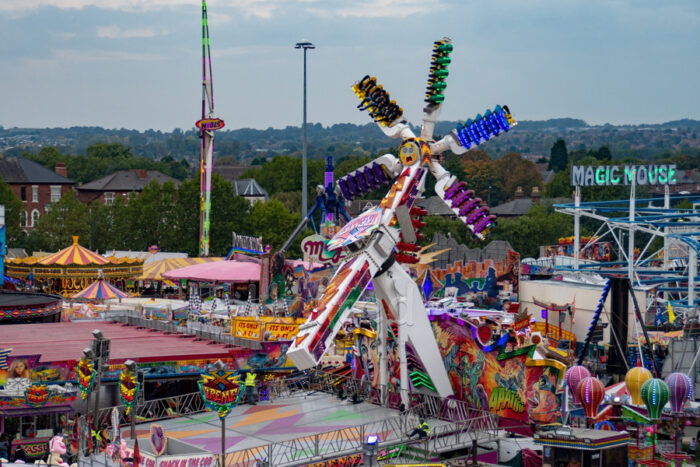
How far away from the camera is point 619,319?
3741 centimetres

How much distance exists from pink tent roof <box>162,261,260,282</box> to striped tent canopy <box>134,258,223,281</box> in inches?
88.8

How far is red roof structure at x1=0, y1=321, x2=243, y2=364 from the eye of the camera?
38000mm

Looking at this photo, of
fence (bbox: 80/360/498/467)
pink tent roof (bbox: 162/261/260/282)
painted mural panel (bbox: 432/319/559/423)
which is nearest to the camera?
fence (bbox: 80/360/498/467)

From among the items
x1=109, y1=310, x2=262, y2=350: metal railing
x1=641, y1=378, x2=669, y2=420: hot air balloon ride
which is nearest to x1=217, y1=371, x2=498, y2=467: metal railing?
x1=641, y1=378, x2=669, y2=420: hot air balloon ride

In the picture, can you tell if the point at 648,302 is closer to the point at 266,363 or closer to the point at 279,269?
the point at 279,269

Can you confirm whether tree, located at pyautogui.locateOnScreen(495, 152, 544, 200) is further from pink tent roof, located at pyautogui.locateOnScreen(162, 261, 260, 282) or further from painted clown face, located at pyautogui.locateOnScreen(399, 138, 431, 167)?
painted clown face, located at pyautogui.locateOnScreen(399, 138, 431, 167)

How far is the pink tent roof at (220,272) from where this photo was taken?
2709 inches

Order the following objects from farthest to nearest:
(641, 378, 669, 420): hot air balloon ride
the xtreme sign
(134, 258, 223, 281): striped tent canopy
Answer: (134, 258, 223, 281): striped tent canopy, the xtreme sign, (641, 378, 669, 420): hot air balloon ride

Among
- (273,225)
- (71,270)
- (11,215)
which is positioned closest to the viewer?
(71,270)

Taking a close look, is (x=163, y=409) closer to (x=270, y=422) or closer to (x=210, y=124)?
(x=270, y=422)

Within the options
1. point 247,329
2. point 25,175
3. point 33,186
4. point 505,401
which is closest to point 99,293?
point 247,329

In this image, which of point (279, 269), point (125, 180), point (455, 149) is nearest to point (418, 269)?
point (279, 269)

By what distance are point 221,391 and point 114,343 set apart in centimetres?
1574

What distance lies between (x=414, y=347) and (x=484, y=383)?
2.24 meters
